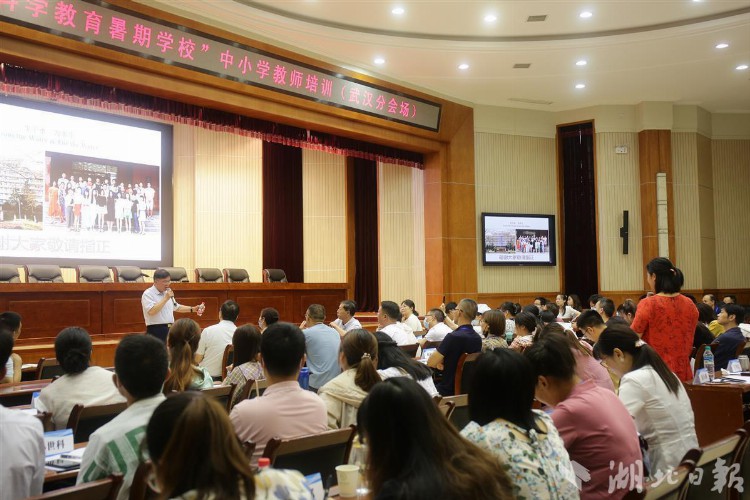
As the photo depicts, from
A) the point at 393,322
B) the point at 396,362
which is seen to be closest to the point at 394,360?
the point at 396,362

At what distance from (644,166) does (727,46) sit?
2.89 m

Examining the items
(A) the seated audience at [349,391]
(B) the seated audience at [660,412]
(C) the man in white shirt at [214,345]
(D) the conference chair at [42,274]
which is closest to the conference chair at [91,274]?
(D) the conference chair at [42,274]

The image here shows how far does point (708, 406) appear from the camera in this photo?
173 inches

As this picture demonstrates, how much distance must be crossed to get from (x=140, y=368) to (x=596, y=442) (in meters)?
1.50

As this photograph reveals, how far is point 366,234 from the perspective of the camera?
12.4 metres

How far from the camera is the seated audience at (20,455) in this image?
6.33ft

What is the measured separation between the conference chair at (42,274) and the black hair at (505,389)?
746cm

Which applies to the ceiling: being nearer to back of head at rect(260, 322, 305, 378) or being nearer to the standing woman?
the standing woman

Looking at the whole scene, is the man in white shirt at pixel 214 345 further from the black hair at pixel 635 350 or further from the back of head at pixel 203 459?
the back of head at pixel 203 459

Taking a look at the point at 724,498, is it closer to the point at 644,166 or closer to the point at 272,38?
the point at 272,38

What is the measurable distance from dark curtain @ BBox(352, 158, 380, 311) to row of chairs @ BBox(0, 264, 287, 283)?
7.31 ft

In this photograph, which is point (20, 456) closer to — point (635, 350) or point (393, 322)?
point (635, 350)

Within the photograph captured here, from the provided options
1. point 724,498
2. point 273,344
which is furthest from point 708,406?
point 273,344

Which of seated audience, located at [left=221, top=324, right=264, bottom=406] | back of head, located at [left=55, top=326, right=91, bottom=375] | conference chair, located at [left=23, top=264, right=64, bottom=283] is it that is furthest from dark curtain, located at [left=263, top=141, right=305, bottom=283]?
back of head, located at [left=55, top=326, right=91, bottom=375]
